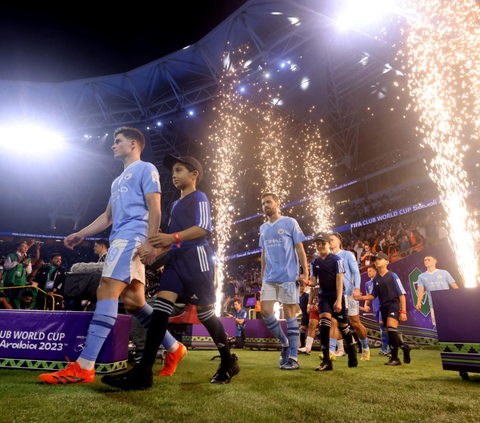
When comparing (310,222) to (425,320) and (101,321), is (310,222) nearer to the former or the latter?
(425,320)

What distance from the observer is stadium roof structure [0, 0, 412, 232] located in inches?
671

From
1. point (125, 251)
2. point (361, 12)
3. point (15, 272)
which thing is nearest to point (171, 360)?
point (125, 251)

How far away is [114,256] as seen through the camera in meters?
2.84

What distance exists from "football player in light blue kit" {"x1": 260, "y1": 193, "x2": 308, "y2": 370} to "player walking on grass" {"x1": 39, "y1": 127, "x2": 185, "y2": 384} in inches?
63.9

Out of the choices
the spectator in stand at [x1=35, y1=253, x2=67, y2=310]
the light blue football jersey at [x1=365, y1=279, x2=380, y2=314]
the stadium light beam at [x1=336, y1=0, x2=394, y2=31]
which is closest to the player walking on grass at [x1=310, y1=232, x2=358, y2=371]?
the light blue football jersey at [x1=365, y1=279, x2=380, y2=314]

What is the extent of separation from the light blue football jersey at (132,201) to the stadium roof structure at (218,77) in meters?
16.0

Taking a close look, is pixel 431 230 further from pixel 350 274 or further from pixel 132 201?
pixel 132 201

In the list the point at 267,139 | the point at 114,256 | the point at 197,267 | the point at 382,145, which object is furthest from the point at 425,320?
the point at 382,145

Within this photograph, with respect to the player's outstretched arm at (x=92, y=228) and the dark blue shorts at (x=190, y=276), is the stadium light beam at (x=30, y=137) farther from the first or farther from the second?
the dark blue shorts at (x=190, y=276)

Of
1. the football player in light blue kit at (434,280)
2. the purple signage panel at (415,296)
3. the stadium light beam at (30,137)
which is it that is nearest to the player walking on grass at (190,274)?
the football player in light blue kit at (434,280)

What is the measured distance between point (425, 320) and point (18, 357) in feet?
32.1

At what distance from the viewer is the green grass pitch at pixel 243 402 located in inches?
71.0

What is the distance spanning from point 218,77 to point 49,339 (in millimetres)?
18753

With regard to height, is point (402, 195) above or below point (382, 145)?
below
